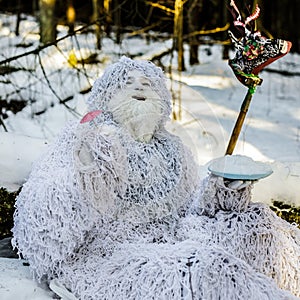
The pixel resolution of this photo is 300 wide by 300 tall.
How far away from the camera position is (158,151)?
2.30m

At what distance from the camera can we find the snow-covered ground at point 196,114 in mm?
3029

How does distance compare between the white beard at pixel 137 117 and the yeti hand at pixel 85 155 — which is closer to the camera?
the yeti hand at pixel 85 155

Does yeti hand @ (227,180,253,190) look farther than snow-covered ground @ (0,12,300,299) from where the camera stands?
No

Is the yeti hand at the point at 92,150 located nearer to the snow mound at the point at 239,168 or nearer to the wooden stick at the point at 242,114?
the snow mound at the point at 239,168

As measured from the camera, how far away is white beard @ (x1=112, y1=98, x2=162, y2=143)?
224cm

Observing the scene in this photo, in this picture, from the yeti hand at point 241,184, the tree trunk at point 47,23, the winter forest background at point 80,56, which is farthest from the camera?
the tree trunk at point 47,23

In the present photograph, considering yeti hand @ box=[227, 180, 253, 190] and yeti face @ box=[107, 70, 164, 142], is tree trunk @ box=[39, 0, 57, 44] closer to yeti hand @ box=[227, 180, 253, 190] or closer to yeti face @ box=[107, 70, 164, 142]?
yeti face @ box=[107, 70, 164, 142]

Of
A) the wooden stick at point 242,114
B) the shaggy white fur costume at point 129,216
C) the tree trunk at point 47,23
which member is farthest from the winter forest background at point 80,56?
A: the shaggy white fur costume at point 129,216

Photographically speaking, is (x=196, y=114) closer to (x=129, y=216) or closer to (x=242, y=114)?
(x=242, y=114)

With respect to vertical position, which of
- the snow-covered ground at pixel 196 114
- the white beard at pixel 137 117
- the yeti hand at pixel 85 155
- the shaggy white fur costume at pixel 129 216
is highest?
the white beard at pixel 137 117

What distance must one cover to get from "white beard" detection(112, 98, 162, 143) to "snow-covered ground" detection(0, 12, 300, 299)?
67 centimetres

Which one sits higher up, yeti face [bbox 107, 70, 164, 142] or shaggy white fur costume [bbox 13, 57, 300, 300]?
yeti face [bbox 107, 70, 164, 142]

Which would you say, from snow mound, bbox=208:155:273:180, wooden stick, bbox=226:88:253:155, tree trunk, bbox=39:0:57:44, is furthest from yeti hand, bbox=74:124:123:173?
tree trunk, bbox=39:0:57:44

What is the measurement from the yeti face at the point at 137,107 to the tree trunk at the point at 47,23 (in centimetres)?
451
